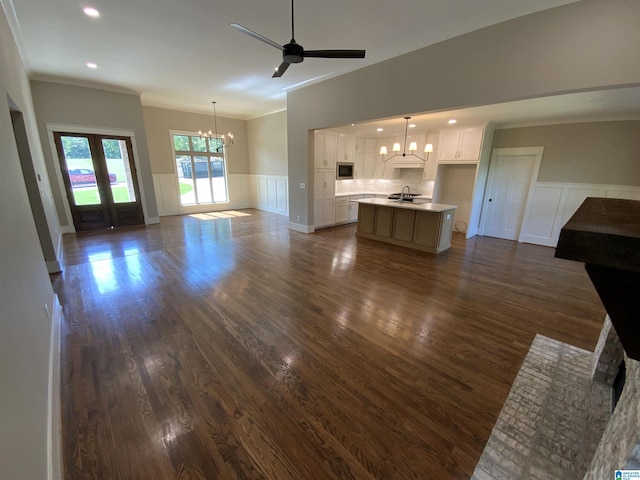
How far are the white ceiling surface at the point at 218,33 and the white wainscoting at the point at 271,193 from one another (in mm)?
3421

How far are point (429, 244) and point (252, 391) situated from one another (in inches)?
166

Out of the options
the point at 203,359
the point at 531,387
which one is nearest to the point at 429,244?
the point at 531,387

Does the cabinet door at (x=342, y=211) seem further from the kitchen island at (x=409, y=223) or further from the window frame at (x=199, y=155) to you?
the window frame at (x=199, y=155)

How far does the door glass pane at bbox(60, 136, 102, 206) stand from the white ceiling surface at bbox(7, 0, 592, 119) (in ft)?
4.21

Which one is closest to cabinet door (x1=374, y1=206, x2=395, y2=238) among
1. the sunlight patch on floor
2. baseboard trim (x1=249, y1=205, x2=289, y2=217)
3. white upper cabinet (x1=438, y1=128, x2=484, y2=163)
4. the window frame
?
white upper cabinet (x1=438, y1=128, x2=484, y2=163)

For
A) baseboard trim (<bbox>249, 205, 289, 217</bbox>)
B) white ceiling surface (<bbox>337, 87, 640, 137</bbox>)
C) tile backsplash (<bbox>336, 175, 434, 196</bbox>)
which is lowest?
baseboard trim (<bbox>249, 205, 289, 217</bbox>)

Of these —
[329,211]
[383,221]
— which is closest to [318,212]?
[329,211]

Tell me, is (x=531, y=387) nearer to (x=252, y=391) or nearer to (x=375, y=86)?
(x=252, y=391)

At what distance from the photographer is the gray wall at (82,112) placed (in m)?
5.49

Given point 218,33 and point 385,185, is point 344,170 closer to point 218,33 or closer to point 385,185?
point 385,185

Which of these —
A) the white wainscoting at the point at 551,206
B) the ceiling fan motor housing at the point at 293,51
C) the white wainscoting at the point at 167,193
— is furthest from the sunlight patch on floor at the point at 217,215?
the white wainscoting at the point at 551,206

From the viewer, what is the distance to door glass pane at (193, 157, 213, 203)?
28.5ft

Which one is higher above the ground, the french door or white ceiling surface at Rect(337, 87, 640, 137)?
white ceiling surface at Rect(337, 87, 640, 137)

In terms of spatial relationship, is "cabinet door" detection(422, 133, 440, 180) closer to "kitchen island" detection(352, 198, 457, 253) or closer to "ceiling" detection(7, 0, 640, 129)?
"ceiling" detection(7, 0, 640, 129)
